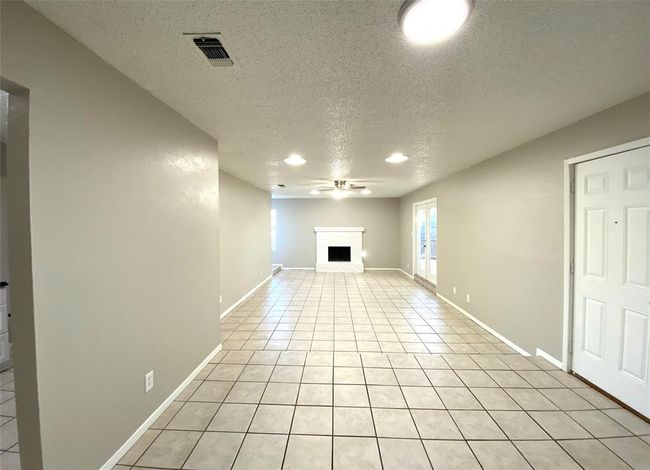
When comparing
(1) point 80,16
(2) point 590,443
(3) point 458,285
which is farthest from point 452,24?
(3) point 458,285

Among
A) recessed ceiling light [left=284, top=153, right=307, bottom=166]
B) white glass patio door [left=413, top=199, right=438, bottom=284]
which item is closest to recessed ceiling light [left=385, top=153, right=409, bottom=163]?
recessed ceiling light [left=284, top=153, right=307, bottom=166]

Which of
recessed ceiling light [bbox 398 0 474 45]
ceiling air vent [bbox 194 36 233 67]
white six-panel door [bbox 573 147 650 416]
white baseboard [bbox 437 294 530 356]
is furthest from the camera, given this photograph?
white baseboard [bbox 437 294 530 356]

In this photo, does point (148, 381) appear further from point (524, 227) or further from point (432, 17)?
point (524, 227)

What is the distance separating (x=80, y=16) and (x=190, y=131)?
1.26 m

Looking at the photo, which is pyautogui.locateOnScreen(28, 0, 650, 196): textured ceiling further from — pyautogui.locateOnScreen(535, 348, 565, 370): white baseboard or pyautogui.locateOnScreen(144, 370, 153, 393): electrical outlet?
pyautogui.locateOnScreen(535, 348, 565, 370): white baseboard

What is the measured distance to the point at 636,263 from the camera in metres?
2.06

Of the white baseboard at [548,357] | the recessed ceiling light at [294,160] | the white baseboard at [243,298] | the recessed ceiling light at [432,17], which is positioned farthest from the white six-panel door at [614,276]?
the white baseboard at [243,298]

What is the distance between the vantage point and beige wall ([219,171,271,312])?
4480 mm

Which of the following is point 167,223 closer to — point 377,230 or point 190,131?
point 190,131

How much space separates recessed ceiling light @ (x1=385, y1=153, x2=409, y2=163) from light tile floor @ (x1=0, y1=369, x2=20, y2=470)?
4083 millimetres

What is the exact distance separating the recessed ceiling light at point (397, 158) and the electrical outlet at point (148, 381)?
10.8 ft

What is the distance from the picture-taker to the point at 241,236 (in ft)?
17.3

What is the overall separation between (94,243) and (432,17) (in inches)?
77.9

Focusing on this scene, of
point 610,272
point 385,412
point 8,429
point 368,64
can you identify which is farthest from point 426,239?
point 8,429
